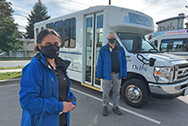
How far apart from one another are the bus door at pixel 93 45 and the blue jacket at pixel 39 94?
3304 millimetres

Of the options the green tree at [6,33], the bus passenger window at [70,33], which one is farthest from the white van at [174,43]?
the green tree at [6,33]

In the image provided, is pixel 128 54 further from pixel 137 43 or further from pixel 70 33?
pixel 70 33

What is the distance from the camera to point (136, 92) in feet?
12.5

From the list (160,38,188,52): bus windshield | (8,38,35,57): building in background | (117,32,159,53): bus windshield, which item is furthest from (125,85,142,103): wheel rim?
(8,38,35,57): building in background

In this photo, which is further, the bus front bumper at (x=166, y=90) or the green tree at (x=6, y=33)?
the green tree at (x=6, y=33)

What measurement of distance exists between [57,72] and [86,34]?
12.1 ft

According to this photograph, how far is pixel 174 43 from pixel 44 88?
830 centimetres

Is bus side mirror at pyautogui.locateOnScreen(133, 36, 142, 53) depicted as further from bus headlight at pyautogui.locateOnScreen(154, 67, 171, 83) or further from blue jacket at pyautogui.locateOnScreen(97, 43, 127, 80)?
bus headlight at pyautogui.locateOnScreen(154, 67, 171, 83)

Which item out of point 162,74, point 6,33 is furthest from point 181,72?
point 6,33

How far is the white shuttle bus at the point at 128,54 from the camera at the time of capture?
11.4 feet

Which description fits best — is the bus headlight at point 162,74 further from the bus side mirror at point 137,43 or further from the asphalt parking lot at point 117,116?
the asphalt parking lot at point 117,116

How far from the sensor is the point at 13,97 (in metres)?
4.65

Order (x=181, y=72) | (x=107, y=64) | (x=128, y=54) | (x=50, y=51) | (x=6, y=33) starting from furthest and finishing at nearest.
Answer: (x=6, y=33)
(x=128, y=54)
(x=181, y=72)
(x=107, y=64)
(x=50, y=51)

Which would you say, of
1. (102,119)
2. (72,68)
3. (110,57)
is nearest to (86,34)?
(72,68)
